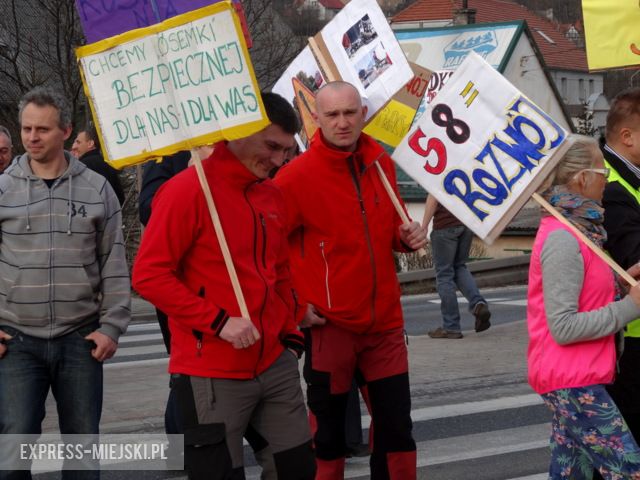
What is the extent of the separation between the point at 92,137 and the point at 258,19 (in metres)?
17.8

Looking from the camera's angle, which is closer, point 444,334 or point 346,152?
point 346,152

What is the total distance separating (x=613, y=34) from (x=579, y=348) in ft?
8.24

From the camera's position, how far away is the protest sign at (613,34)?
6352 mm

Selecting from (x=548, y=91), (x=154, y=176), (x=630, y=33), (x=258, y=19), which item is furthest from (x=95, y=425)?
(x=548, y=91)

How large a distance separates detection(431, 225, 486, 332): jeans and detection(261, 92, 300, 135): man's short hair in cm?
660

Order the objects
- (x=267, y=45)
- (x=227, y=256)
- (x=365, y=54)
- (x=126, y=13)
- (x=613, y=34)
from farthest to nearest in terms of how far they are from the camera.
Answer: (x=267, y=45), (x=613, y=34), (x=365, y=54), (x=126, y=13), (x=227, y=256)

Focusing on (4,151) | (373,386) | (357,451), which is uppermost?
(4,151)

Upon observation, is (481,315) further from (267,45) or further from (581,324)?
(267,45)

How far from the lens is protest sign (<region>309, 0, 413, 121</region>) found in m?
5.97

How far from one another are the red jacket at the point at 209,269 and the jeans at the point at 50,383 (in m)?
0.66

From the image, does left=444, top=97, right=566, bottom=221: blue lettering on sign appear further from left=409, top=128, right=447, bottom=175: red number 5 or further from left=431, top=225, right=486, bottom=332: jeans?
left=431, top=225, right=486, bottom=332: jeans

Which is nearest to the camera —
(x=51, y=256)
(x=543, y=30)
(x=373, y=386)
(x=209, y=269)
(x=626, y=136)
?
(x=209, y=269)

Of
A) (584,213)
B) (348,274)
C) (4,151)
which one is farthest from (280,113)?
(4,151)

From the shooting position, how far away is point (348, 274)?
5.26 metres
